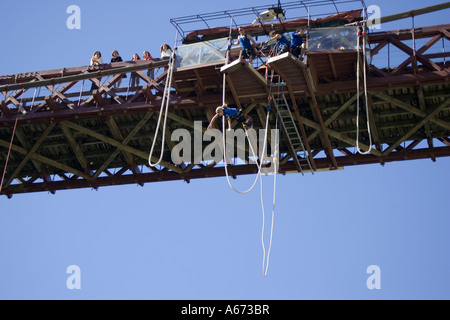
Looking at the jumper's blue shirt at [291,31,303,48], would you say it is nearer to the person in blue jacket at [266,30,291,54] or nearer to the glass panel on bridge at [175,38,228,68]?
the person in blue jacket at [266,30,291,54]

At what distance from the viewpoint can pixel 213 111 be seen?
25828 millimetres

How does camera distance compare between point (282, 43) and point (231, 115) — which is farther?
point (282, 43)

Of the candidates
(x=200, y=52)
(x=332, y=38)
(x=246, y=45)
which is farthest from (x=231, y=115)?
(x=332, y=38)

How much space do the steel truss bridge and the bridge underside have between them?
31 millimetres

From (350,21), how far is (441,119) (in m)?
3.82

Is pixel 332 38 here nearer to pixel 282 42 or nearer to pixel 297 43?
pixel 297 43

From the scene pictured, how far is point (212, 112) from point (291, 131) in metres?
2.34

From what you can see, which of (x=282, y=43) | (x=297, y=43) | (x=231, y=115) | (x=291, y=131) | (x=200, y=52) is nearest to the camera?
(x=231, y=115)

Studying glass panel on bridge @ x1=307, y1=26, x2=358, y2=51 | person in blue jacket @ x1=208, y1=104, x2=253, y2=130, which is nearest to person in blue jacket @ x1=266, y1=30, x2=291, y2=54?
glass panel on bridge @ x1=307, y1=26, x2=358, y2=51

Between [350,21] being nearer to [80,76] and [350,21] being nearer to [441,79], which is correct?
[441,79]

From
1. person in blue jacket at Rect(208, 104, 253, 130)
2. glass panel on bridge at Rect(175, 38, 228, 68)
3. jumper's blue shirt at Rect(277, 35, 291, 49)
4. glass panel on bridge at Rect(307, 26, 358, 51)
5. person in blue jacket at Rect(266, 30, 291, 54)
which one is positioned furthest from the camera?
glass panel on bridge at Rect(175, 38, 228, 68)

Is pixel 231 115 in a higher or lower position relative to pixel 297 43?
lower

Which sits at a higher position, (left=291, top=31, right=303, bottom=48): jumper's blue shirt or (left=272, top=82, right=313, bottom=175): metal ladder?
(left=291, top=31, right=303, bottom=48): jumper's blue shirt

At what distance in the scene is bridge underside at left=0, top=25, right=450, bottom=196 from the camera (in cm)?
2441
